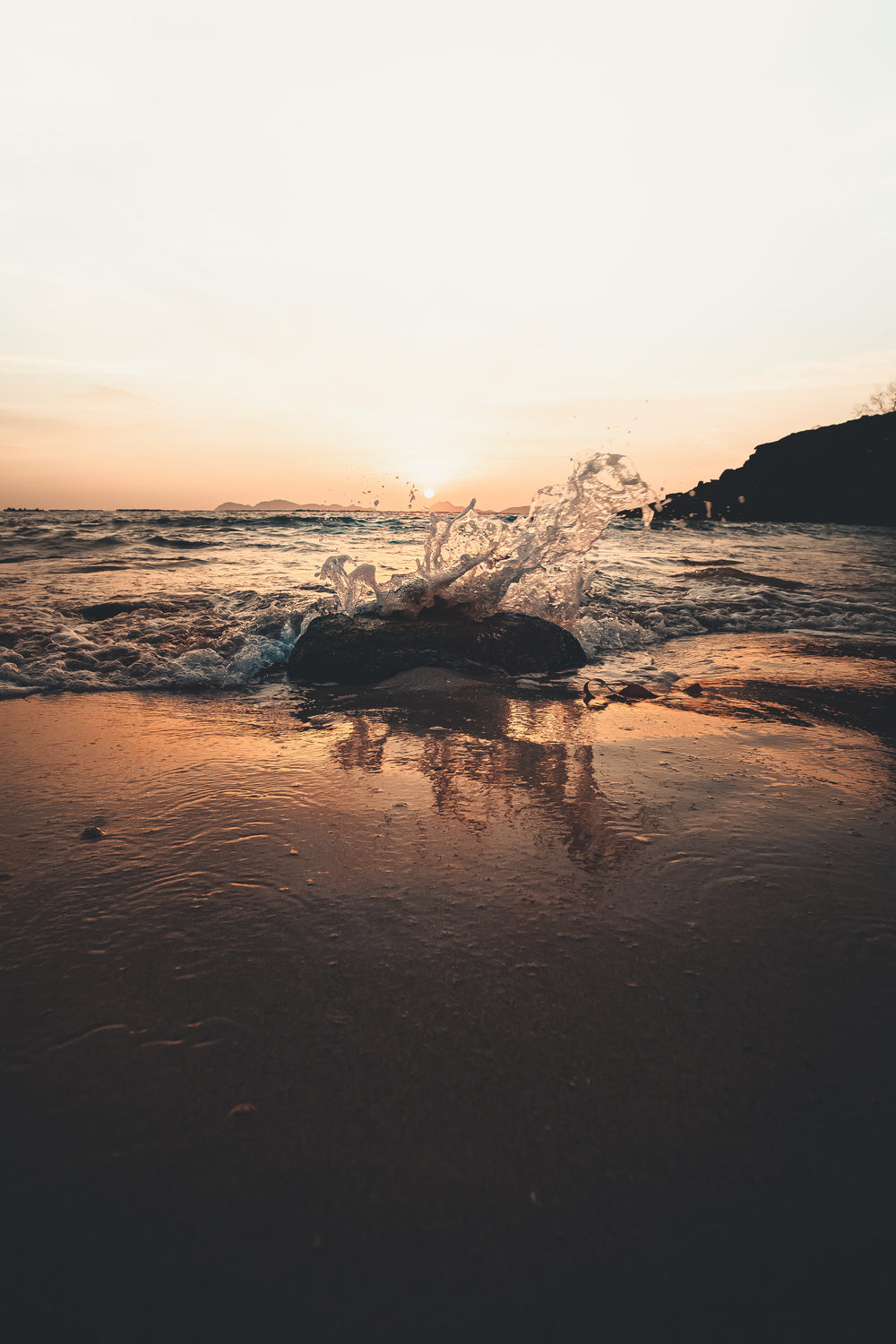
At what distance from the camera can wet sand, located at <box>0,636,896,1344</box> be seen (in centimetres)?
77

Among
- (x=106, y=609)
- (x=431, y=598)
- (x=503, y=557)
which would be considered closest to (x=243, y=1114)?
(x=431, y=598)

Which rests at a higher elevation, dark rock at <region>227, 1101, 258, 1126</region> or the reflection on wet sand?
the reflection on wet sand

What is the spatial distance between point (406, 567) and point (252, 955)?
9.03 metres

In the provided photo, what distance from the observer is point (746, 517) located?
1448 inches

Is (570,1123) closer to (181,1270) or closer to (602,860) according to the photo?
(181,1270)

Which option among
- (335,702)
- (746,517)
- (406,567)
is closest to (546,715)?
(335,702)

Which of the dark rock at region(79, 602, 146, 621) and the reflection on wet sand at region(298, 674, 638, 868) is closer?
the reflection on wet sand at region(298, 674, 638, 868)

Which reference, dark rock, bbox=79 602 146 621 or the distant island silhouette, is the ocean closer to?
dark rock, bbox=79 602 146 621

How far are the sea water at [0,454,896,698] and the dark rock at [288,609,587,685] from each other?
0.29 metres

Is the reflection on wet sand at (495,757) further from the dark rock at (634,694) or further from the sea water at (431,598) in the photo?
the sea water at (431,598)

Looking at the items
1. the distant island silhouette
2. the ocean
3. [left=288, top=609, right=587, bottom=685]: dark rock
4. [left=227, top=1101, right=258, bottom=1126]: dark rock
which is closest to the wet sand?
[left=227, top=1101, right=258, bottom=1126]: dark rock

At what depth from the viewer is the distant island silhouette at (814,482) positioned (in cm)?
3291

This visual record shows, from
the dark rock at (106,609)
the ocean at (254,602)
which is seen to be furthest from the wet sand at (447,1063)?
the dark rock at (106,609)

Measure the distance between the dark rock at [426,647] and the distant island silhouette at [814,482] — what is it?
28772 millimetres
